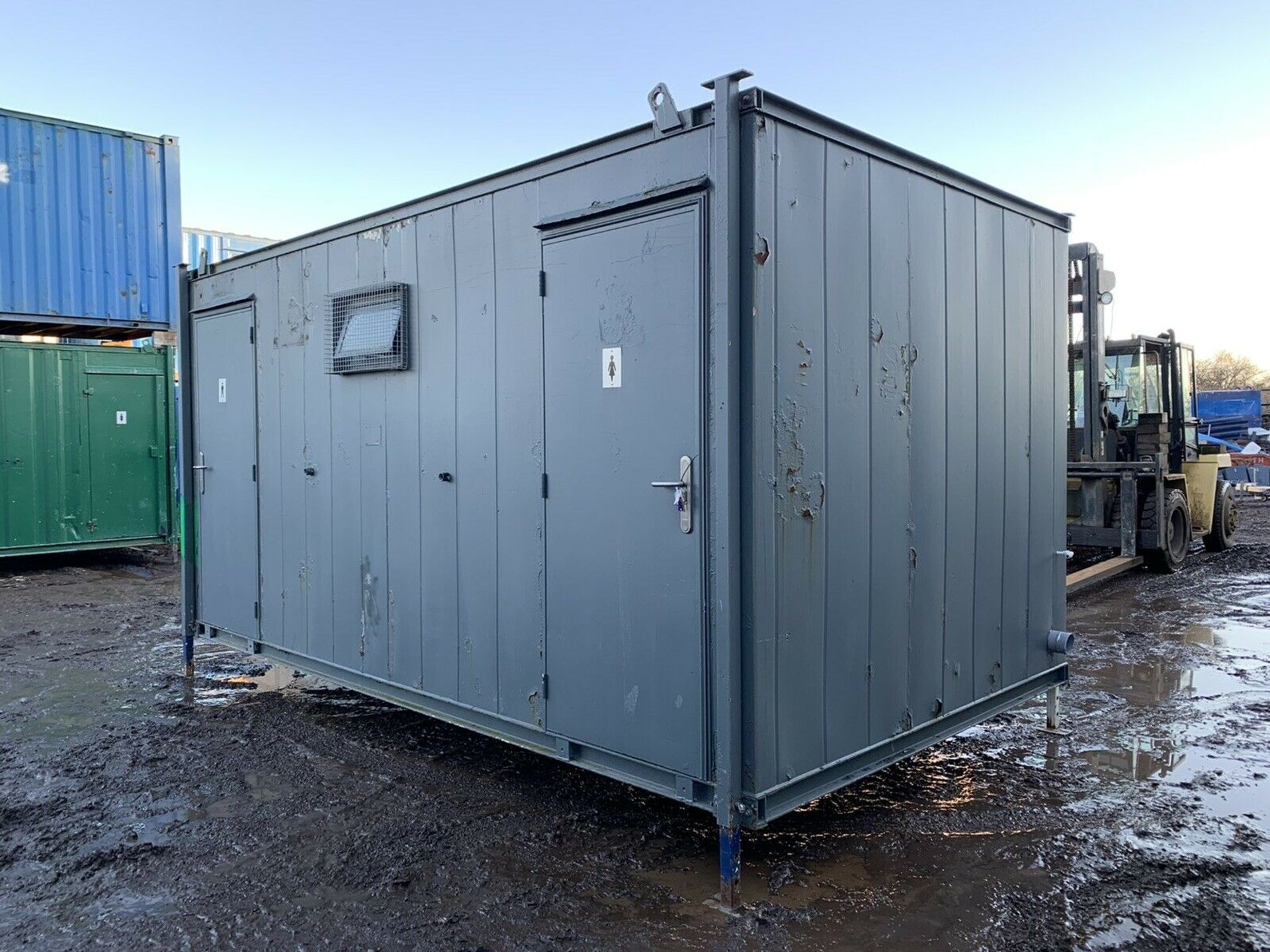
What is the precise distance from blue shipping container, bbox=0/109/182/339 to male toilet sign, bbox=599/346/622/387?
31.6ft

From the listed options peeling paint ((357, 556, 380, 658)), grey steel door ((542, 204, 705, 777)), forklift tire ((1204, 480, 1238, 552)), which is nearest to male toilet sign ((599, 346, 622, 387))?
grey steel door ((542, 204, 705, 777))

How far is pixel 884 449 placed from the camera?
366 cm

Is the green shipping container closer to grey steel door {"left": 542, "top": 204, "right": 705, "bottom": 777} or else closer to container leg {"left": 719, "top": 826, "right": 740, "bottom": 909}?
grey steel door {"left": 542, "top": 204, "right": 705, "bottom": 777}

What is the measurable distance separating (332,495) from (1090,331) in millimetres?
7729

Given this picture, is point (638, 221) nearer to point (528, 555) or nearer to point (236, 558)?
point (528, 555)

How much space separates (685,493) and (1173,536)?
9143mm

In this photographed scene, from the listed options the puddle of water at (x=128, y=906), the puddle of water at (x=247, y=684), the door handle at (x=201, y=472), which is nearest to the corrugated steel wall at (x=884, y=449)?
the puddle of water at (x=128, y=906)

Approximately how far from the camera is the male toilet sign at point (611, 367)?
3461 millimetres

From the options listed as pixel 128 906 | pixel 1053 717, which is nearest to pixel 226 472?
pixel 128 906

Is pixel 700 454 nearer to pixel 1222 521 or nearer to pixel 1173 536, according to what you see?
pixel 1173 536

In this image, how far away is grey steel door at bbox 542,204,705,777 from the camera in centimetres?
324

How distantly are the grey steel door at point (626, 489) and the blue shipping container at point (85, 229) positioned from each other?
9414 mm

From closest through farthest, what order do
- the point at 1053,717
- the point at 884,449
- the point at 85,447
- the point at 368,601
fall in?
the point at 884,449, the point at 368,601, the point at 1053,717, the point at 85,447

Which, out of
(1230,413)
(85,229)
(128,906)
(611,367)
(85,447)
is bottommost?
(128,906)
